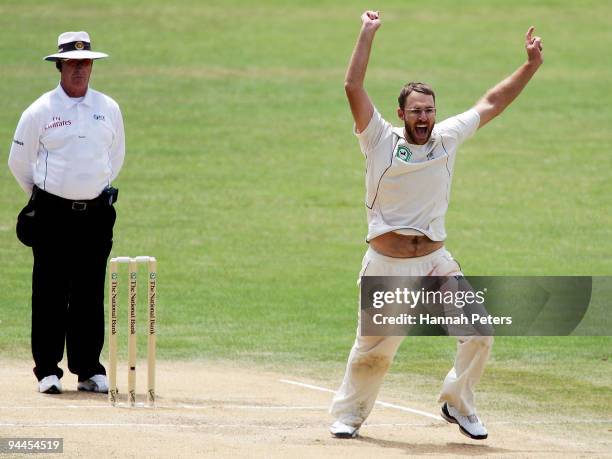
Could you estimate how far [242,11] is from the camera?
3325cm

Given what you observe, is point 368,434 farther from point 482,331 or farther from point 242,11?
point 242,11

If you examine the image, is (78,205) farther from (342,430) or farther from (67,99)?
(342,430)

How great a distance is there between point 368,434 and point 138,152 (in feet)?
45.6

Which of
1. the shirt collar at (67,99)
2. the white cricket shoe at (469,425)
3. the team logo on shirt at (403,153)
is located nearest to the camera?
the team logo on shirt at (403,153)

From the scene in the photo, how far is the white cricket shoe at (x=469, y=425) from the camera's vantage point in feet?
28.1

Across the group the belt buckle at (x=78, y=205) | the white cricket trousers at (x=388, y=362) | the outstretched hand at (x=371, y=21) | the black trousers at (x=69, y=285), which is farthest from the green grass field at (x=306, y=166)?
the outstretched hand at (x=371, y=21)

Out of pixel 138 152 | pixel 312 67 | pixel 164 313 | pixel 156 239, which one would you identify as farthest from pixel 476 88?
pixel 164 313

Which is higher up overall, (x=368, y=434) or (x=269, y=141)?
(x=269, y=141)

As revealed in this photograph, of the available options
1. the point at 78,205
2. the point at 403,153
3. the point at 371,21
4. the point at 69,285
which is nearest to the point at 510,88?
the point at 403,153

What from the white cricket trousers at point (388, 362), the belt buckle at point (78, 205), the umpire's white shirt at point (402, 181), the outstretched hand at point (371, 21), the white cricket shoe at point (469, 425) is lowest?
the white cricket shoe at point (469, 425)

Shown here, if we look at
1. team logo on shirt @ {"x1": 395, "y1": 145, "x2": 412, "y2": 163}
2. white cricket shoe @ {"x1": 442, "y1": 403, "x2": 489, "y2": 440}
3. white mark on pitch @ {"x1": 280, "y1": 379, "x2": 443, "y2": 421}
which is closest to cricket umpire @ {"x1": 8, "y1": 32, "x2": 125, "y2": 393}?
white mark on pitch @ {"x1": 280, "y1": 379, "x2": 443, "y2": 421}

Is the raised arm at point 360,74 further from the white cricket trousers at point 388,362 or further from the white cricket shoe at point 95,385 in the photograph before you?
the white cricket shoe at point 95,385

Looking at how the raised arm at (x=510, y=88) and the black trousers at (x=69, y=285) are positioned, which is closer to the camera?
the raised arm at (x=510, y=88)

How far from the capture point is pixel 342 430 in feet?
28.3
